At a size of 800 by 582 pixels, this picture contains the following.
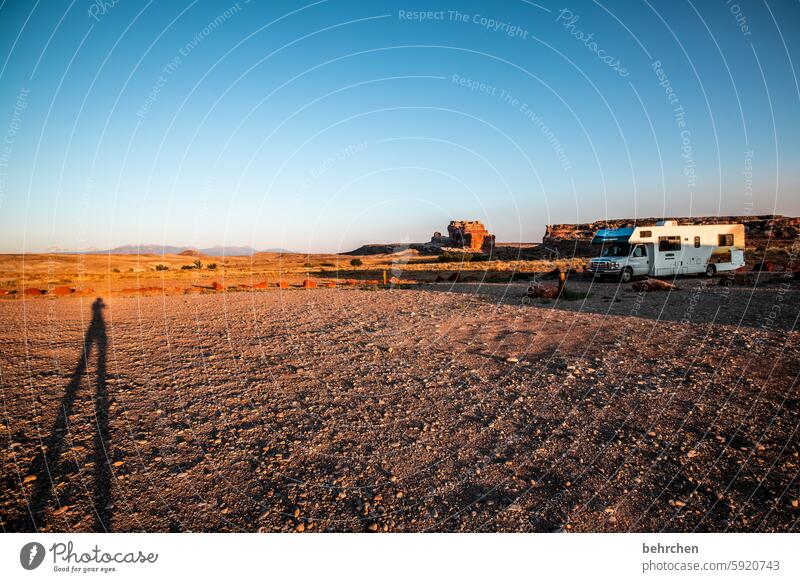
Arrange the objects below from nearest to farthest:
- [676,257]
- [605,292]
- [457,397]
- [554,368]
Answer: [457,397]
[554,368]
[605,292]
[676,257]

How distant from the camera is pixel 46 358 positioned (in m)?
9.75

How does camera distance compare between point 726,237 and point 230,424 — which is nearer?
point 230,424

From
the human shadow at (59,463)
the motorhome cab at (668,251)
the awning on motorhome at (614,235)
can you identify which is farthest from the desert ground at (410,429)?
the awning on motorhome at (614,235)

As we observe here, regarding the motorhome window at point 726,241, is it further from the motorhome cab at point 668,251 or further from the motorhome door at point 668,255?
the motorhome door at point 668,255

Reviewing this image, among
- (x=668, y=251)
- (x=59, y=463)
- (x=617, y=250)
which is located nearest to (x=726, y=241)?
(x=668, y=251)

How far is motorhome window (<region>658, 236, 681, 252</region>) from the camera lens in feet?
87.2

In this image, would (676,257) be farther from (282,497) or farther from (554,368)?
(282,497)

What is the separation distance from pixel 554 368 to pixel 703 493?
418cm

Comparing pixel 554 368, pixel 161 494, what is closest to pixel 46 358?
pixel 161 494

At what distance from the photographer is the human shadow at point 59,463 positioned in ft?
13.1

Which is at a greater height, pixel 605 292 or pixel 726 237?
pixel 726 237

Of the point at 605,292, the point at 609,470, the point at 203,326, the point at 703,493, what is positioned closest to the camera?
the point at 703,493

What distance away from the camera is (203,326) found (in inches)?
537

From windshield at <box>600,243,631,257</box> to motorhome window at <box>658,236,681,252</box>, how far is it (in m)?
2.15
